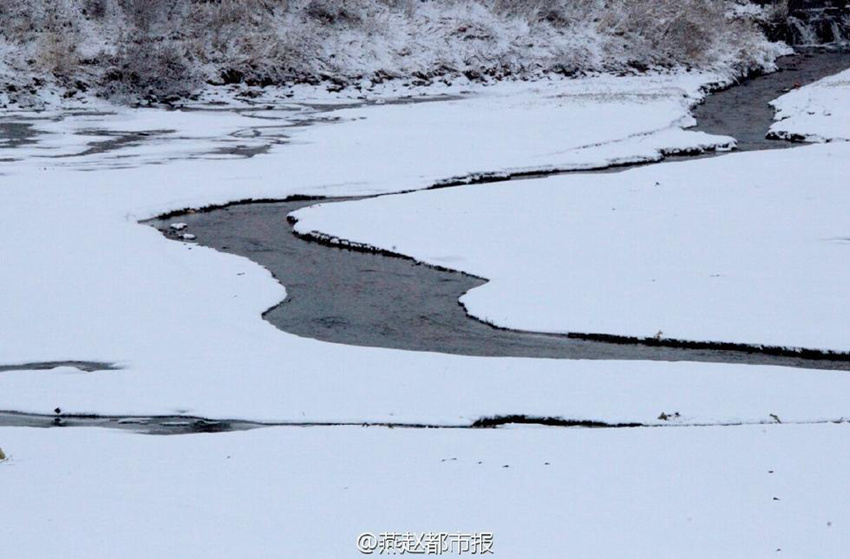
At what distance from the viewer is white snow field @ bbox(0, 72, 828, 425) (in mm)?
7996

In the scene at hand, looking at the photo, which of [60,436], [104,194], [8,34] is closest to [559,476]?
[60,436]

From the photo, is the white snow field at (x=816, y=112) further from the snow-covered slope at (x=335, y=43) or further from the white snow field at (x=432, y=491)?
the white snow field at (x=432, y=491)

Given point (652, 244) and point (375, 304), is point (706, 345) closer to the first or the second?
point (375, 304)

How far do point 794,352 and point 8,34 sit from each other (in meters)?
27.7

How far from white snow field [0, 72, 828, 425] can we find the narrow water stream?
413 mm

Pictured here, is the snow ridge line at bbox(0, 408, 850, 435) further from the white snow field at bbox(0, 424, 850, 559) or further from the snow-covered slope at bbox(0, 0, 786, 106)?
the snow-covered slope at bbox(0, 0, 786, 106)

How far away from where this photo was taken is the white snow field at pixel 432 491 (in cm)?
534

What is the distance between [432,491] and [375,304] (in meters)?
5.33

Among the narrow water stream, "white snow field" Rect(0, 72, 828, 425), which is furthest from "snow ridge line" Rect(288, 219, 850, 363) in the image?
"white snow field" Rect(0, 72, 828, 425)

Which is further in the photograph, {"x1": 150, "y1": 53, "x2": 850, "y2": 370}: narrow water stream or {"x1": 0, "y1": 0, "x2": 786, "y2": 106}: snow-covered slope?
{"x1": 0, "y1": 0, "x2": 786, "y2": 106}: snow-covered slope

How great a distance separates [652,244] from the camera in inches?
539

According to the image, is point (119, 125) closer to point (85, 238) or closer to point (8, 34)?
point (8, 34)

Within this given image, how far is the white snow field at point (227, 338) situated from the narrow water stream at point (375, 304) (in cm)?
41

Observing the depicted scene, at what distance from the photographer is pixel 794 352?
970cm
